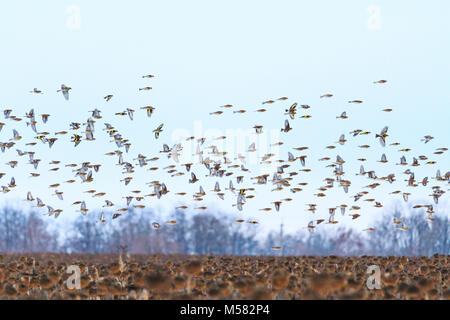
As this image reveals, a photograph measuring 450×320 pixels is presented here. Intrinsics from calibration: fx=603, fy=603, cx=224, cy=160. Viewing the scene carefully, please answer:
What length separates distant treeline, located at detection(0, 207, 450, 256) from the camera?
10781 cm

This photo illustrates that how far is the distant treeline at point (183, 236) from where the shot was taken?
107812 millimetres

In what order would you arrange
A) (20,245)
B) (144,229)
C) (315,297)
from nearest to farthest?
(315,297), (20,245), (144,229)

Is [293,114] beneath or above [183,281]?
above

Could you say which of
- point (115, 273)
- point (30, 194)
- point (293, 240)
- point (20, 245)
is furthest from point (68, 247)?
point (115, 273)

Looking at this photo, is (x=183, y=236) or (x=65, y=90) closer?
(x=65, y=90)

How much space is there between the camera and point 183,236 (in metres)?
114

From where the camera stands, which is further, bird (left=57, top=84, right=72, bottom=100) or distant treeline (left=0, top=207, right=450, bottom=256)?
distant treeline (left=0, top=207, right=450, bottom=256)

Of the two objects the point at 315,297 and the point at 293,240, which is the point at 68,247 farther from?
the point at 315,297

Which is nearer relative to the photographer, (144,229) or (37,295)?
(37,295)

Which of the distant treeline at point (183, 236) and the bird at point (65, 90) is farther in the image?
the distant treeline at point (183, 236)
